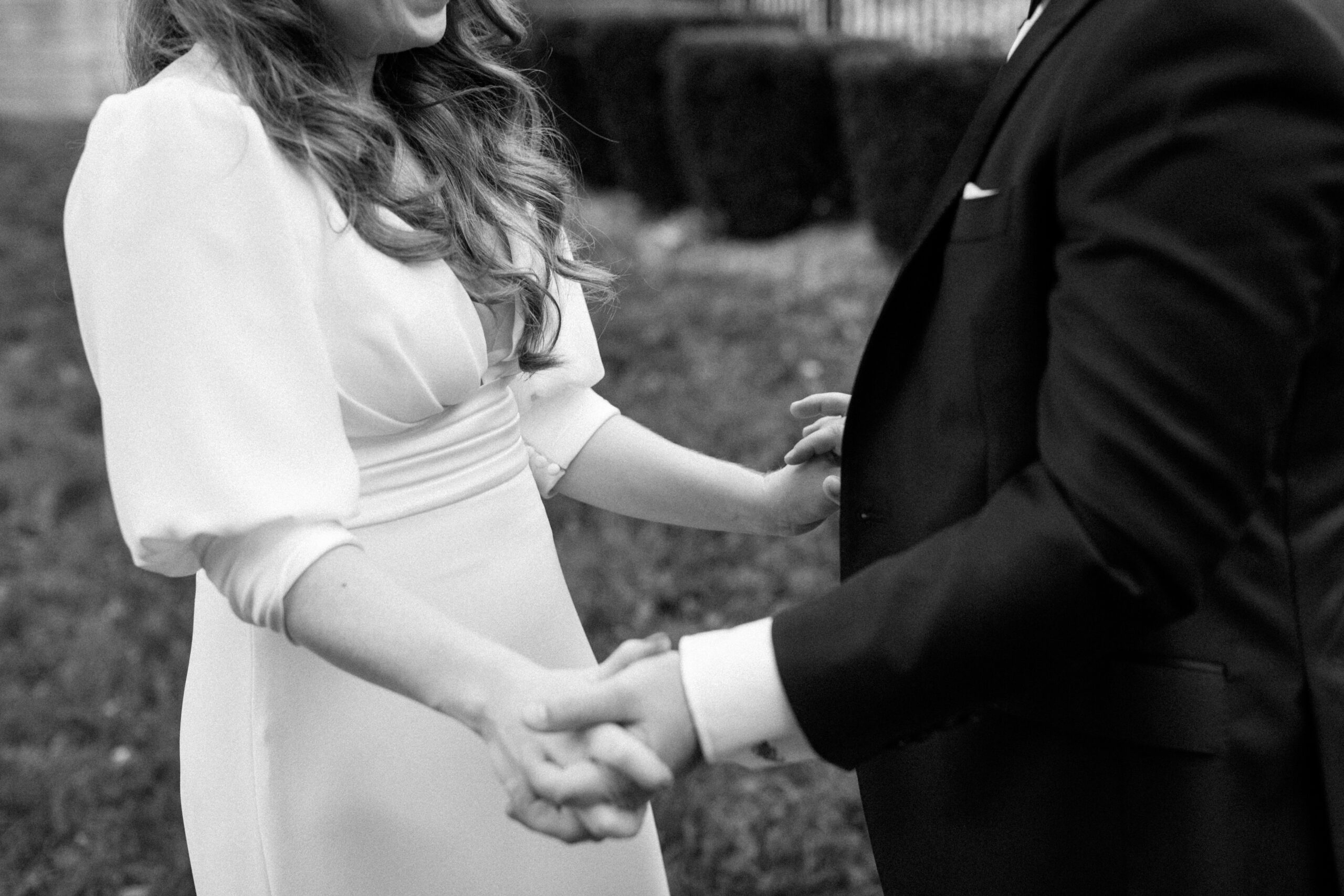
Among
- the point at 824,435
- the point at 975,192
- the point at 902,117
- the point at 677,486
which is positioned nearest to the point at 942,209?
the point at 975,192

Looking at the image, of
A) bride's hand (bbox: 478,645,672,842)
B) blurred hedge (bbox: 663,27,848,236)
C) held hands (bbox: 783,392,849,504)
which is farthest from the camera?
blurred hedge (bbox: 663,27,848,236)

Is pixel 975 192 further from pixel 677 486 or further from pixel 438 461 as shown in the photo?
pixel 677 486

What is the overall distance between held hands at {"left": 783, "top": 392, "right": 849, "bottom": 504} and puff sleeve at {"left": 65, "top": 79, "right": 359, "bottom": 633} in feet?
2.51

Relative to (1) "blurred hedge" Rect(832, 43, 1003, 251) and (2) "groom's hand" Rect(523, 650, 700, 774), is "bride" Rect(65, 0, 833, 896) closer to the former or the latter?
(2) "groom's hand" Rect(523, 650, 700, 774)

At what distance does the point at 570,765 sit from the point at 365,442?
567mm

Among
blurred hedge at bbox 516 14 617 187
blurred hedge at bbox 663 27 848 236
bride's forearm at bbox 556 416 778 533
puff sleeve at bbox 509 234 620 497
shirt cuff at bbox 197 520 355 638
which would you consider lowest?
blurred hedge at bbox 516 14 617 187

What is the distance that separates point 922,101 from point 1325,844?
20.8 feet

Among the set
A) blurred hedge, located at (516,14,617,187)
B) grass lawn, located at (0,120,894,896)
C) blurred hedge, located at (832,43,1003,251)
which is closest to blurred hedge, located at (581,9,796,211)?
blurred hedge, located at (516,14,617,187)

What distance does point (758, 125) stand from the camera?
8.95 m

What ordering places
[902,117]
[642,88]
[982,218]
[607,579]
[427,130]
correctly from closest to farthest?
[982,218] < [427,130] < [607,579] < [902,117] < [642,88]

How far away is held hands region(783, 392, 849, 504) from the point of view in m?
2.25

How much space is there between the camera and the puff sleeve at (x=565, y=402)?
2.40 meters

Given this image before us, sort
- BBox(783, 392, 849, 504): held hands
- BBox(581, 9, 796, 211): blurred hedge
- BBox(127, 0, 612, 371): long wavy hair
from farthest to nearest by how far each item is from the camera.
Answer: BBox(581, 9, 796, 211): blurred hedge < BBox(783, 392, 849, 504): held hands < BBox(127, 0, 612, 371): long wavy hair

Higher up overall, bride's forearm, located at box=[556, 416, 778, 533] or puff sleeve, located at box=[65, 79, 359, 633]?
puff sleeve, located at box=[65, 79, 359, 633]
